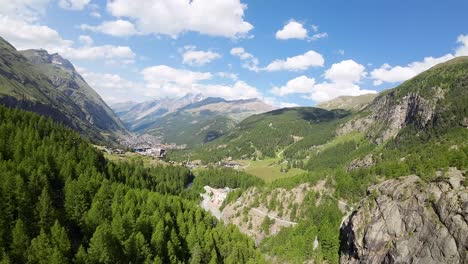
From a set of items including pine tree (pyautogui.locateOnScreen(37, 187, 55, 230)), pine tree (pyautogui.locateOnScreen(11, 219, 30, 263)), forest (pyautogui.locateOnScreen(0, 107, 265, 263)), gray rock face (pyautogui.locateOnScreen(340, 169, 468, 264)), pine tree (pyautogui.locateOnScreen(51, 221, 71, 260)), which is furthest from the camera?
gray rock face (pyautogui.locateOnScreen(340, 169, 468, 264))

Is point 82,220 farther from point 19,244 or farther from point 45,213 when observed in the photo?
point 19,244

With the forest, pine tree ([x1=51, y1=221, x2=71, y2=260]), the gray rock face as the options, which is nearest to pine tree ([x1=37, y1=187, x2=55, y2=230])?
the forest

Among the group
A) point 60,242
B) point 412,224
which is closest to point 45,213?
point 60,242

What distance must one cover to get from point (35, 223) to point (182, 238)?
149 feet

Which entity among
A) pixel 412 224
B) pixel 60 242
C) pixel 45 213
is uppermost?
pixel 45 213

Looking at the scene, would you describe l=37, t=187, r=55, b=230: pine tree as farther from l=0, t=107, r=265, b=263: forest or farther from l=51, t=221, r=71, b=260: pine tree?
l=51, t=221, r=71, b=260: pine tree

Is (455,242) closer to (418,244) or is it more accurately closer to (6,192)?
(418,244)

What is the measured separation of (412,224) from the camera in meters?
109

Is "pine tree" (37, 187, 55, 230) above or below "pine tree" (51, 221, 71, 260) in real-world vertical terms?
above

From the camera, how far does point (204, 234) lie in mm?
125375

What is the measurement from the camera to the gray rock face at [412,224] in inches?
3804

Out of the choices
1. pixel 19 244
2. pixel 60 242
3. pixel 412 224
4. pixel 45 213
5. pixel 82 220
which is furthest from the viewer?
pixel 412 224

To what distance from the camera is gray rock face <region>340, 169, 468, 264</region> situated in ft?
317

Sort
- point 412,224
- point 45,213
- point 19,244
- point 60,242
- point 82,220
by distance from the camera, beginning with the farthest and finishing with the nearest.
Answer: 1. point 412,224
2. point 82,220
3. point 45,213
4. point 60,242
5. point 19,244
